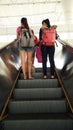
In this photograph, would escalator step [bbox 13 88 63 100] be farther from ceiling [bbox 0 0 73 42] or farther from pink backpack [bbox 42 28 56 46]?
ceiling [bbox 0 0 73 42]

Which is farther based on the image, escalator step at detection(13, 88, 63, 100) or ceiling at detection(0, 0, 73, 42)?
ceiling at detection(0, 0, 73, 42)

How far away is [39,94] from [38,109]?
814 mm

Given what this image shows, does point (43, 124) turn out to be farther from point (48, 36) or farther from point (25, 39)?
point (48, 36)

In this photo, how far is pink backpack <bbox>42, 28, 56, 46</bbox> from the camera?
7.66 m

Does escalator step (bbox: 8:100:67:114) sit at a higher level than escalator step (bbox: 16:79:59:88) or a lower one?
higher

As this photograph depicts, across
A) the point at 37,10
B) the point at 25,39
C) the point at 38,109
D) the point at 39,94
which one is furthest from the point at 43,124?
the point at 37,10

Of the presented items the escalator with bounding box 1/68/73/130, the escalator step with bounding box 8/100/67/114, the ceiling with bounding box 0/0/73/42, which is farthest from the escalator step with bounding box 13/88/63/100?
the ceiling with bounding box 0/0/73/42

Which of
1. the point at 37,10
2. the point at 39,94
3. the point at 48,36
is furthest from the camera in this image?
the point at 37,10

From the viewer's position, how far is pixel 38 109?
18.6ft

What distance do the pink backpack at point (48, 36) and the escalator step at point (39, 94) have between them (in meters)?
1.55

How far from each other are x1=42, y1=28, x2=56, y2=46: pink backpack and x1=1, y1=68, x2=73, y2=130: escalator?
947mm

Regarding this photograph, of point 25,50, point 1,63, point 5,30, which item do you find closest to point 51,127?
point 1,63

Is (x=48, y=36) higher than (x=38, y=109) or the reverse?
higher

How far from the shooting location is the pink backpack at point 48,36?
7662mm
